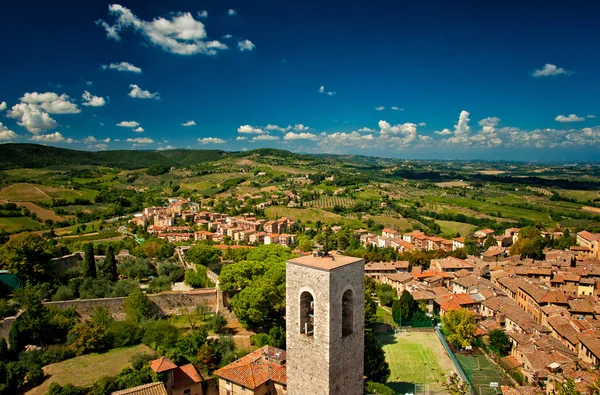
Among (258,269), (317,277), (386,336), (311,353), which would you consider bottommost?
(386,336)

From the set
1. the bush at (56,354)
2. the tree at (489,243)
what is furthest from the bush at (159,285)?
the tree at (489,243)

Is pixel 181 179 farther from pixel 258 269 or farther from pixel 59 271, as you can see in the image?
pixel 258 269

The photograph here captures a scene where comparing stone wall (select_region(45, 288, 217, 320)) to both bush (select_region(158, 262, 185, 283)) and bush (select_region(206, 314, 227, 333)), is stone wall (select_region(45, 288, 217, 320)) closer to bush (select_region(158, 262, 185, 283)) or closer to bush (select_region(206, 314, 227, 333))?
bush (select_region(206, 314, 227, 333))

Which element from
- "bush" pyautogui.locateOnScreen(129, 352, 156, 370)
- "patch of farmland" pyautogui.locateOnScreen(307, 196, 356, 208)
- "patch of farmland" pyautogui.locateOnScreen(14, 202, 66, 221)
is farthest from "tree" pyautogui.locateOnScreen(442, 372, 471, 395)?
"patch of farmland" pyautogui.locateOnScreen(307, 196, 356, 208)

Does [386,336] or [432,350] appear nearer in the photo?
[432,350]

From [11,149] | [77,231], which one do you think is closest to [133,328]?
[77,231]
